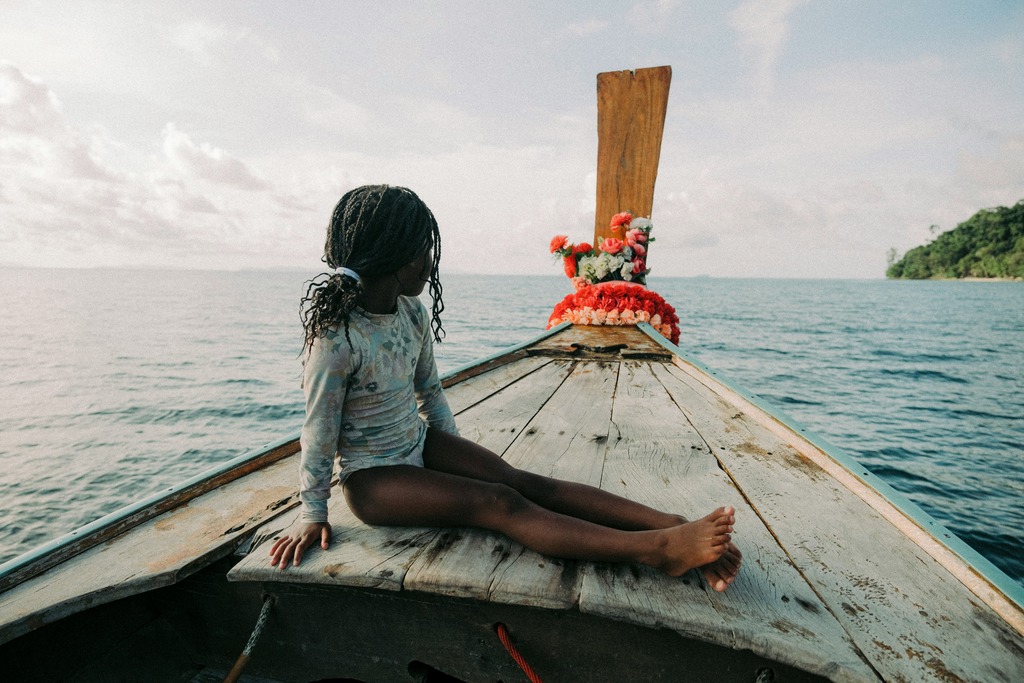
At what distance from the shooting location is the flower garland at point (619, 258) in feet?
18.0

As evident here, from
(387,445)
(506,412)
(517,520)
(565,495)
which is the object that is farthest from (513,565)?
(506,412)

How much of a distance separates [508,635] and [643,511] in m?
0.44

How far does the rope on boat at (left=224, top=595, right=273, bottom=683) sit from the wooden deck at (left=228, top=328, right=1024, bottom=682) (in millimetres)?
55

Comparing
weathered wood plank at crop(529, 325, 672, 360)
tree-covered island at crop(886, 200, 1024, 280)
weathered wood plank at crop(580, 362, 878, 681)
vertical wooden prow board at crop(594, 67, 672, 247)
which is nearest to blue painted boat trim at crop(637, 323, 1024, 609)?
weathered wood plank at crop(580, 362, 878, 681)

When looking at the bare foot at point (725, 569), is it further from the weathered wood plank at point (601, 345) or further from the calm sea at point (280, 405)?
the calm sea at point (280, 405)

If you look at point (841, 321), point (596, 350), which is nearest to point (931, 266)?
point (841, 321)

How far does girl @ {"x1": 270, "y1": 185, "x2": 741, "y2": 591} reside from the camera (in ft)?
3.98

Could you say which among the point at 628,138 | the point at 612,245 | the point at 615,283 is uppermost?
the point at 628,138

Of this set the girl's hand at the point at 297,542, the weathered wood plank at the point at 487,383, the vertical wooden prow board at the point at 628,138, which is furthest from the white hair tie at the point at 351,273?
the vertical wooden prow board at the point at 628,138

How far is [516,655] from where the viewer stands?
1.10m

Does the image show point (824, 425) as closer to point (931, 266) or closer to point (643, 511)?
point (643, 511)

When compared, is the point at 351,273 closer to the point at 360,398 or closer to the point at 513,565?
the point at 360,398

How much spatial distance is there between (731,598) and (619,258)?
4643mm

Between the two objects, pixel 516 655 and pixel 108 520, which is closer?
pixel 516 655
